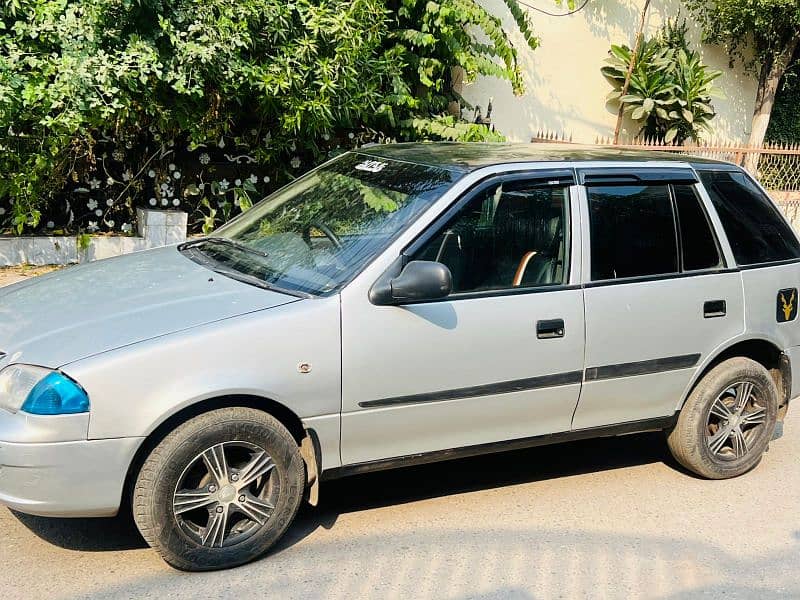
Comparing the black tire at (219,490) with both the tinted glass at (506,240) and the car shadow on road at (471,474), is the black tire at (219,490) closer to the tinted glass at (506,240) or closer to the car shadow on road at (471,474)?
the car shadow on road at (471,474)

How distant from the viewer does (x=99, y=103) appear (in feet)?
25.4

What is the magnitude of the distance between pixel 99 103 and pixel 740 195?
5.10 meters

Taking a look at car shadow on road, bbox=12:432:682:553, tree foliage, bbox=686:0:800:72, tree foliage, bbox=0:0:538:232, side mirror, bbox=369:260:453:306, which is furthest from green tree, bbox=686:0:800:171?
side mirror, bbox=369:260:453:306

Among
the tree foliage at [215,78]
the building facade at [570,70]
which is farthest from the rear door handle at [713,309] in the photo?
the building facade at [570,70]

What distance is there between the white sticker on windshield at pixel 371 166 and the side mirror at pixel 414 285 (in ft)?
3.35

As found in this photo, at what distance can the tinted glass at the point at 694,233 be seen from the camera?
5.14m

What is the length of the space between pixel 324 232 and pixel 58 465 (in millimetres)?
1743

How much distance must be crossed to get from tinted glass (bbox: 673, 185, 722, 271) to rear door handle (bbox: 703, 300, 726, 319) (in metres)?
0.20

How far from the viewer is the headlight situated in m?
3.63

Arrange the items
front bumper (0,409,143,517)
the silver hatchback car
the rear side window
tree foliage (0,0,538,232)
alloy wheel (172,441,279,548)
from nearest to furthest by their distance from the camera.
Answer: front bumper (0,409,143,517) → the silver hatchback car → alloy wheel (172,441,279,548) → the rear side window → tree foliage (0,0,538,232)

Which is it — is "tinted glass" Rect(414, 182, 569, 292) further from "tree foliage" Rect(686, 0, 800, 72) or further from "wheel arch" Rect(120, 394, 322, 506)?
"tree foliage" Rect(686, 0, 800, 72)

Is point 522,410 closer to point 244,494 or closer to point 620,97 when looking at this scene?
point 244,494

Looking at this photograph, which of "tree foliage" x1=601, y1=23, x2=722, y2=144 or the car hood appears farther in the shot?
"tree foliage" x1=601, y1=23, x2=722, y2=144

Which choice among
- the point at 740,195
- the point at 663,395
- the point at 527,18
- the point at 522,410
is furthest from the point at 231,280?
the point at 527,18
